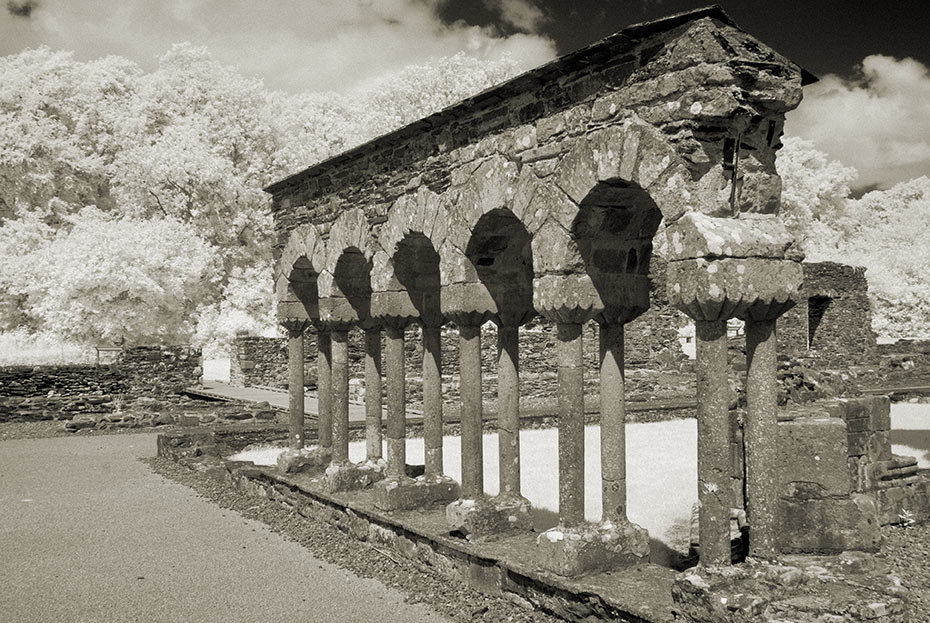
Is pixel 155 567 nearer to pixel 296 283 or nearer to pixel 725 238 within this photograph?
pixel 296 283

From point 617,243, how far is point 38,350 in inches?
962

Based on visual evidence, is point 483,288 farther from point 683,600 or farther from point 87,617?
point 87,617

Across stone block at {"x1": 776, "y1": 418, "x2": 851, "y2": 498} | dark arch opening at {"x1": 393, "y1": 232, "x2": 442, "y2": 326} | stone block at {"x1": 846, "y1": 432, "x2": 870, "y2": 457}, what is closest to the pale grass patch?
dark arch opening at {"x1": 393, "y1": 232, "x2": 442, "y2": 326}

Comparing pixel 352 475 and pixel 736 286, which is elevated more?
pixel 736 286

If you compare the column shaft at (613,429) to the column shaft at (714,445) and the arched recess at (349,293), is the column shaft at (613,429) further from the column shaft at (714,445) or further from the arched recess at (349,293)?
the arched recess at (349,293)

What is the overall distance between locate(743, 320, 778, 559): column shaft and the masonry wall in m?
19.8

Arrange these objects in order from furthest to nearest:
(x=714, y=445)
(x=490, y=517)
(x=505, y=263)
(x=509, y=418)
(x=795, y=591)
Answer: (x=505, y=263) → (x=509, y=418) → (x=490, y=517) → (x=714, y=445) → (x=795, y=591)

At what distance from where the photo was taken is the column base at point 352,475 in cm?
931

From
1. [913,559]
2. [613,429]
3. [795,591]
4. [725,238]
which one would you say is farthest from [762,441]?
[913,559]

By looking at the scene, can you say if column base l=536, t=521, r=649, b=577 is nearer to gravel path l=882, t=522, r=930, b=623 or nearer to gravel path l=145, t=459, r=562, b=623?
gravel path l=145, t=459, r=562, b=623

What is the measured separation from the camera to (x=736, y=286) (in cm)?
459

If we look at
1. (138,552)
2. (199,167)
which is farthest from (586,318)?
(199,167)

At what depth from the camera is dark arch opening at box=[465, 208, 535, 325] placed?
286 inches

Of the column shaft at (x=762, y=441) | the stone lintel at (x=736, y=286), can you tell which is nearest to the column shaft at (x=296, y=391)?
the stone lintel at (x=736, y=286)
